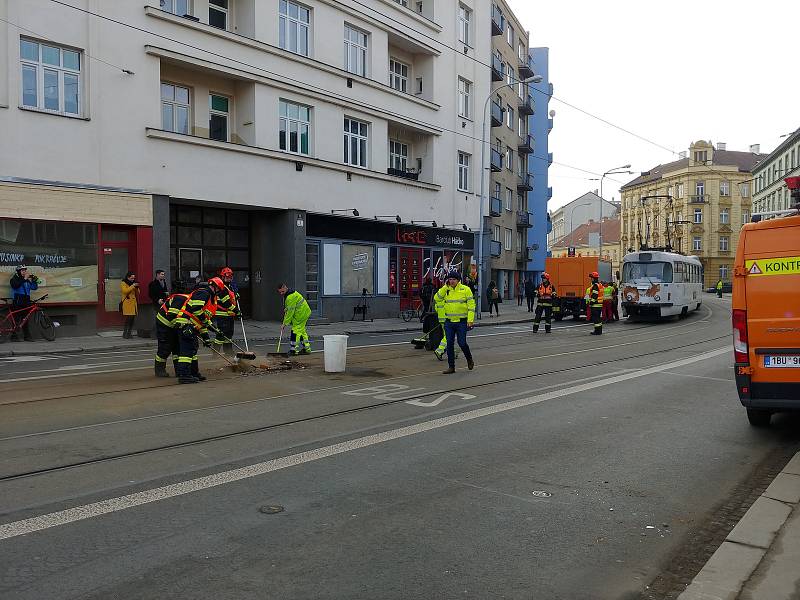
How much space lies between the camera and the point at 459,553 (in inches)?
168

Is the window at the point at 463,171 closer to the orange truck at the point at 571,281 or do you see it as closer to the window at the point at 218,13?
the orange truck at the point at 571,281

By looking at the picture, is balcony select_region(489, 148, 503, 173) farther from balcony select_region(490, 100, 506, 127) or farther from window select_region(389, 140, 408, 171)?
window select_region(389, 140, 408, 171)

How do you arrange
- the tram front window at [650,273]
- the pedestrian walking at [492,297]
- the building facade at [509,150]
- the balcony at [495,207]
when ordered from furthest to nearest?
1. the building facade at [509,150]
2. the balcony at [495,207]
3. the pedestrian walking at [492,297]
4. the tram front window at [650,273]

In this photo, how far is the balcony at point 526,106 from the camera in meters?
50.2

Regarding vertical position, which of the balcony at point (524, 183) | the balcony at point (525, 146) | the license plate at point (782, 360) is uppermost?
the balcony at point (525, 146)

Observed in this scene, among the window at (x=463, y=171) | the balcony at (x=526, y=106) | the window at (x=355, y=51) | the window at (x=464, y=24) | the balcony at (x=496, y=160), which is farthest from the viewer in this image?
the balcony at (x=526, y=106)

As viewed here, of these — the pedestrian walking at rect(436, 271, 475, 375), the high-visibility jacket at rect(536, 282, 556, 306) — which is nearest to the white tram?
the high-visibility jacket at rect(536, 282, 556, 306)

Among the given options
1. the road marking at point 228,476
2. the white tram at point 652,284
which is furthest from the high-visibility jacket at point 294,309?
the white tram at point 652,284

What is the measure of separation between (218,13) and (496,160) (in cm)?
2388

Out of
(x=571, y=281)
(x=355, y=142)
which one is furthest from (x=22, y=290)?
(x=571, y=281)

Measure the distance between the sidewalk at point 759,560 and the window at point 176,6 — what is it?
21.0 m

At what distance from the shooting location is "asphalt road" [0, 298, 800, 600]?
3939 mm

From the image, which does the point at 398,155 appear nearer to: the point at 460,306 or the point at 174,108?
the point at 174,108

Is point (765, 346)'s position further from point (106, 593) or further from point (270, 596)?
point (106, 593)
